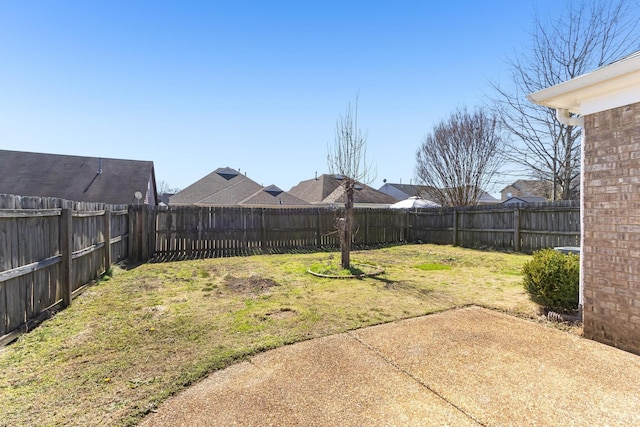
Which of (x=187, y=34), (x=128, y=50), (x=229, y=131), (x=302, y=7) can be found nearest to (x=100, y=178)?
(x=229, y=131)

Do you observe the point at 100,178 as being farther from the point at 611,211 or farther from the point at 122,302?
the point at 611,211

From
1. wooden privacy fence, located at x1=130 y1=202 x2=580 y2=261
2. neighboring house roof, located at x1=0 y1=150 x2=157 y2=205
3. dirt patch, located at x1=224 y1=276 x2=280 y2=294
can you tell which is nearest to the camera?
dirt patch, located at x1=224 y1=276 x2=280 y2=294

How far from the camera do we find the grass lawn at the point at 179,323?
236 cm

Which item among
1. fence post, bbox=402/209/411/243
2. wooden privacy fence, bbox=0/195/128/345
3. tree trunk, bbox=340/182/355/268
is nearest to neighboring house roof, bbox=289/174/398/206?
fence post, bbox=402/209/411/243

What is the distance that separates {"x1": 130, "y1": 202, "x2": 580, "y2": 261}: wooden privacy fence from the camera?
9703 mm

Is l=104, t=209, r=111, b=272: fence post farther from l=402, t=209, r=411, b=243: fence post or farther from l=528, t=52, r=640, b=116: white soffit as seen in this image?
l=402, t=209, r=411, b=243: fence post

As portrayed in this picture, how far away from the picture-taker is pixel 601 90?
320 centimetres

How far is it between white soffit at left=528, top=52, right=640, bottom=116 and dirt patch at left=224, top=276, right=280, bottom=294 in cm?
506

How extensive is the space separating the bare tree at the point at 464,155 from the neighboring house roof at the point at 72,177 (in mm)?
17148

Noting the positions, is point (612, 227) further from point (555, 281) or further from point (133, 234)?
point (133, 234)

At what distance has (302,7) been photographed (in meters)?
9.20

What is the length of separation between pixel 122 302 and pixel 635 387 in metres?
6.10

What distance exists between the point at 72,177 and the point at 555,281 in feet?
68.6

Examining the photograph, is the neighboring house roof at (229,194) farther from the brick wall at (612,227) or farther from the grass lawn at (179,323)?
the brick wall at (612,227)
